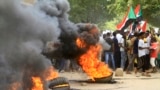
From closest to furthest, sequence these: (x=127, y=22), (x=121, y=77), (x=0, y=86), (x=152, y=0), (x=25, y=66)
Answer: (x=0, y=86), (x=25, y=66), (x=121, y=77), (x=127, y=22), (x=152, y=0)

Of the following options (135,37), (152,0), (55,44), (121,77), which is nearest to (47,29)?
(55,44)

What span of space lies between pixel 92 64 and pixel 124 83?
1229 mm

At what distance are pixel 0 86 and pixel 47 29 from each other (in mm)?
1654

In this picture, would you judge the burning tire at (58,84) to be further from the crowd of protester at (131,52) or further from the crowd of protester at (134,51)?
the crowd of protester at (134,51)

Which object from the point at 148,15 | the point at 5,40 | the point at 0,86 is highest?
the point at 148,15

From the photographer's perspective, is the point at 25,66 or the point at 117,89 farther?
the point at 117,89

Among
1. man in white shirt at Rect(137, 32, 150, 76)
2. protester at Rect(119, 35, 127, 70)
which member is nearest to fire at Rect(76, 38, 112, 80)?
man in white shirt at Rect(137, 32, 150, 76)

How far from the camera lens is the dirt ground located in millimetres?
11977

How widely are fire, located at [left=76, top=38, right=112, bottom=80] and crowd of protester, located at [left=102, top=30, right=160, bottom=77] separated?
3.11 metres

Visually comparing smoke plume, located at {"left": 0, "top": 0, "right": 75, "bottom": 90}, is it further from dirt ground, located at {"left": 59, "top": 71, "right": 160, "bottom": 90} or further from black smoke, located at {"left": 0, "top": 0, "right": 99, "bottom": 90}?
dirt ground, located at {"left": 59, "top": 71, "right": 160, "bottom": 90}

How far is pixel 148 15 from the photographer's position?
82.6 ft

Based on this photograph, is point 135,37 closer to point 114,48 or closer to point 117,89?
point 114,48

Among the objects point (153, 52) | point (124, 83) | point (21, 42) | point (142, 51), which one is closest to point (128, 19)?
point (142, 51)

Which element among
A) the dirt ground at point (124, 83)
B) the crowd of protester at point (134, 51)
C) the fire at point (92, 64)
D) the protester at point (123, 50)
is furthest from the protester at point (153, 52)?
the fire at point (92, 64)
